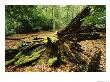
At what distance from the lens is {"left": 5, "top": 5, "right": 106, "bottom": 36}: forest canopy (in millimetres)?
5898

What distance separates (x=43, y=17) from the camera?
5949 mm

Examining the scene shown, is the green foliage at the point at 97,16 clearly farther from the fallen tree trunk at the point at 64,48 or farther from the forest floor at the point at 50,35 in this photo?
the forest floor at the point at 50,35

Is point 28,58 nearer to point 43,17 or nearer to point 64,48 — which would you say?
point 64,48

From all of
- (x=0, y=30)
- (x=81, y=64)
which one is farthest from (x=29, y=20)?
(x=81, y=64)

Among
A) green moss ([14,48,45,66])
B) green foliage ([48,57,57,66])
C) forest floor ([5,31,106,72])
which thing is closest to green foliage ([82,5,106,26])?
forest floor ([5,31,106,72])

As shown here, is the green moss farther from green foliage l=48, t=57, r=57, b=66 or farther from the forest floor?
green foliage l=48, t=57, r=57, b=66

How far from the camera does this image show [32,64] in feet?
19.1

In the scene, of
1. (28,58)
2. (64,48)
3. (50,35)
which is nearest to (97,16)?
(64,48)

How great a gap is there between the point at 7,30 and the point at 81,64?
193cm

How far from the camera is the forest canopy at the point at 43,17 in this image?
19.4 ft
